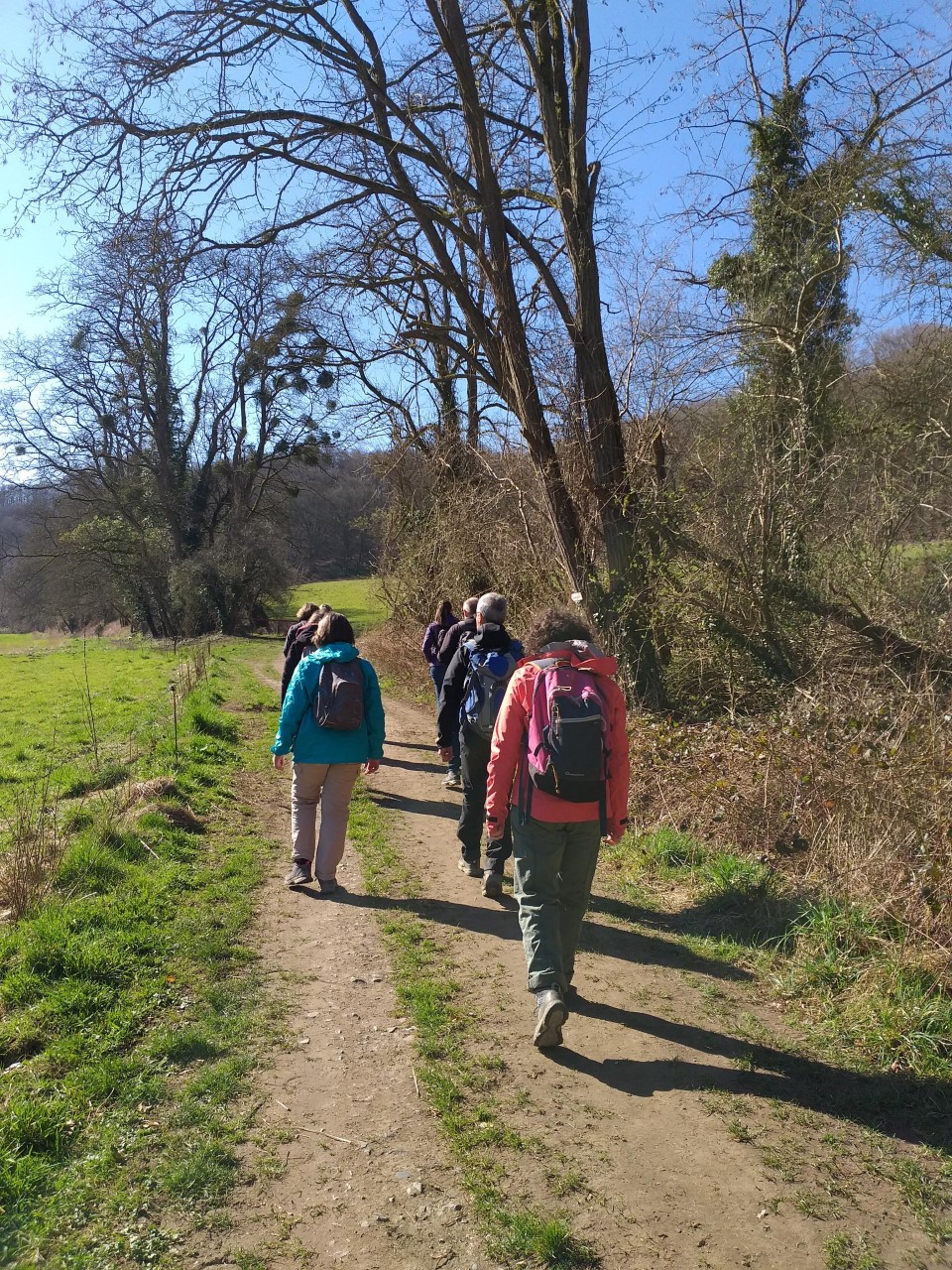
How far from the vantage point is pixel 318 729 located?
235 inches

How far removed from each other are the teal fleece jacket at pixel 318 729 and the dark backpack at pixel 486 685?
0.64m

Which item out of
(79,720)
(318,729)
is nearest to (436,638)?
(318,729)

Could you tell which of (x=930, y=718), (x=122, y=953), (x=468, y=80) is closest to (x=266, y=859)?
(x=122, y=953)

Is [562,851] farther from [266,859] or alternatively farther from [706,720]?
[706,720]

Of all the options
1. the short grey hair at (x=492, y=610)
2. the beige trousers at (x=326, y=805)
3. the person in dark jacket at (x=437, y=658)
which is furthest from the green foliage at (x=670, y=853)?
the person in dark jacket at (x=437, y=658)

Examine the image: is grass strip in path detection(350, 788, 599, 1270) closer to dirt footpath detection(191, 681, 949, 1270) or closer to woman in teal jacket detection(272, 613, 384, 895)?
dirt footpath detection(191, 681, 949, 1270)

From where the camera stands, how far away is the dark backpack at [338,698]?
5.82 metres

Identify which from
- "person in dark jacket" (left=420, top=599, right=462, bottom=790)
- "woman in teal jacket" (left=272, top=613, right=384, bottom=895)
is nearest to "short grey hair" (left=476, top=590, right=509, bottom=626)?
"woman in teal jacket" (left=272, top=613, right=384, bottom=895)

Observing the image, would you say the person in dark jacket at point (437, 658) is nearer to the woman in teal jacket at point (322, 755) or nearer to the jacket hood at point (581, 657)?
the woman in teal jacket at point (322, 755)

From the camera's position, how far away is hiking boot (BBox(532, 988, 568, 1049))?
3832mm

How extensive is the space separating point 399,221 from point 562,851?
373 inches

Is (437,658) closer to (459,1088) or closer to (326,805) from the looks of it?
(326,805)

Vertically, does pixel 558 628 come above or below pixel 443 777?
above

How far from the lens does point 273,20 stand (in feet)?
30.4
